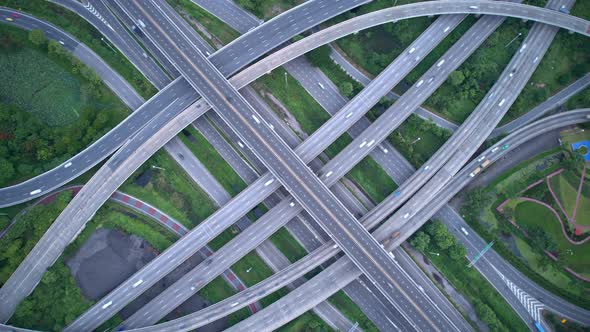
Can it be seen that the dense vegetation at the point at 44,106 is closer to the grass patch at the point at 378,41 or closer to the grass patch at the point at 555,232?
the grass patch at the point at 378,41

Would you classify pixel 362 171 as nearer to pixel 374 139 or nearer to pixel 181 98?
pixel 374 139

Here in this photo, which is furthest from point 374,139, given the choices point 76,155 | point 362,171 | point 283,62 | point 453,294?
point 76,155

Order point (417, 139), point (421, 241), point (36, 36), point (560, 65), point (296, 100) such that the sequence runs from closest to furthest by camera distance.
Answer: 1. point (421, 241)
2. point (36, 36)
3. point (417, 139)
4. point (296, 100)
5. point (560, 65)

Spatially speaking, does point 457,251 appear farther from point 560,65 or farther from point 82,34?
point 82,34

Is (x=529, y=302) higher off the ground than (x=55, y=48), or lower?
lower

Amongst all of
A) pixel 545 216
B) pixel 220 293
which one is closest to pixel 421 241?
pixel 545 216

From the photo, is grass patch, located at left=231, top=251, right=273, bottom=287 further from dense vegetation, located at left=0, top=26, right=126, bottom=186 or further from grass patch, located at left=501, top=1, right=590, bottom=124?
grass patch, located at left=501, top=1, right=590, bottom=124

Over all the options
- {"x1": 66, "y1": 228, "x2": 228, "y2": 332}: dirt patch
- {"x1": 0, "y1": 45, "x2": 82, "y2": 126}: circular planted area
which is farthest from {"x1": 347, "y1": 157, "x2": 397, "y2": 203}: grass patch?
{"x1": 0, "y1": 45, "x2": 82, "y2": 126}: circular planted area

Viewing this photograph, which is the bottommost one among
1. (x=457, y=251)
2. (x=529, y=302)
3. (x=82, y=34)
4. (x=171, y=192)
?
(x=529, y=302)
